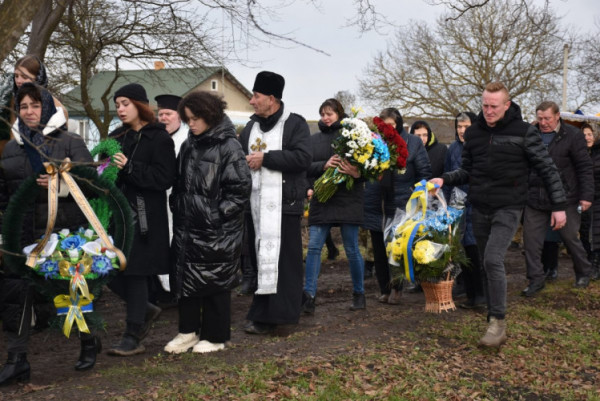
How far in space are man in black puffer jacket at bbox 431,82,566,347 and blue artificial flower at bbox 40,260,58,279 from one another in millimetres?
3575

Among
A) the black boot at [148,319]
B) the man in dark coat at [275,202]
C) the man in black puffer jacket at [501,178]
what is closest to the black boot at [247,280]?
the man in dark coat at [275,202]

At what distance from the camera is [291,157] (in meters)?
6.52

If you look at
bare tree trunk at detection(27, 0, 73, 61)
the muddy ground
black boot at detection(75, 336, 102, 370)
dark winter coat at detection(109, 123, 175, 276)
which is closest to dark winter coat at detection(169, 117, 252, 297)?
dark winter coat at detection(109, 123, 175, 276)

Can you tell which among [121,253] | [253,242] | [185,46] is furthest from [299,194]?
[185,46]

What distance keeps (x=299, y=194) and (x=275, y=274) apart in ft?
2.58

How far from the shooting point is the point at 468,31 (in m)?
34.9

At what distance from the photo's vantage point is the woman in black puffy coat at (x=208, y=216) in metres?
5.77

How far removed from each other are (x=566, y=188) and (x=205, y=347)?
214 inches

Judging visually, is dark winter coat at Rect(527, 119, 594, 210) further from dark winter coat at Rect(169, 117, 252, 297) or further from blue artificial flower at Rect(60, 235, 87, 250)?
blue artificial flower at Rect(60, 235, 87, 250)

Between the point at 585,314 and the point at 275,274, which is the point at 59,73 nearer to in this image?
the point at 275,274

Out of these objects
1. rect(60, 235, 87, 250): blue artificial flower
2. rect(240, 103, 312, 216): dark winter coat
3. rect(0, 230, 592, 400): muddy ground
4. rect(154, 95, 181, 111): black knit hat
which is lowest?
rect(0, 230, 592, 400): muddy ground

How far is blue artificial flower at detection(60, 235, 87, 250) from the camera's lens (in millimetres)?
5059

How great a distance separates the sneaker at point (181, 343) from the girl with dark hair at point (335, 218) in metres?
1.76

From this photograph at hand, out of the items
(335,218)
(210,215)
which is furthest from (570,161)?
(210,215)
